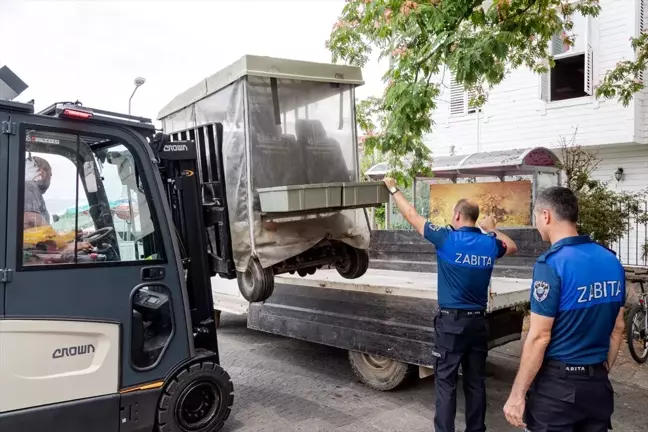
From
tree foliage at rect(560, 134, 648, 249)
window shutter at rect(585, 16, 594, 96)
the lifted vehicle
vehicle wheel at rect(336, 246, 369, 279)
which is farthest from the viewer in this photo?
window shutter at rect(585, 16, 594, 96)

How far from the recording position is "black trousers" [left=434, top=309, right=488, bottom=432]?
3.62m

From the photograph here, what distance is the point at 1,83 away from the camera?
3.30 m

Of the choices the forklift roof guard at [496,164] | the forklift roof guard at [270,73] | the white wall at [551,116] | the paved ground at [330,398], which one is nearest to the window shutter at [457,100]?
the white wall at [551,116]

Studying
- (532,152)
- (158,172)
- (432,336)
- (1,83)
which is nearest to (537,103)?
(532,152)

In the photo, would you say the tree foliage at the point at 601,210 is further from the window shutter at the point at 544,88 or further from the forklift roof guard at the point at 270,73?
Result: the window shutter at the point at 544,88

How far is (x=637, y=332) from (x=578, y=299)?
457 centimetres

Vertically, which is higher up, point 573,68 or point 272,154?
point 573,68

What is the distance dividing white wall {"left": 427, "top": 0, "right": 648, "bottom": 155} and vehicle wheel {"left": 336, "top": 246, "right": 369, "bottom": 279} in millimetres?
6975

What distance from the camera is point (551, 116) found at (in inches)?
452

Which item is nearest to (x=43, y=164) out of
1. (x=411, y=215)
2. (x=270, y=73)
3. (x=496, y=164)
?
(x=270, y=73)

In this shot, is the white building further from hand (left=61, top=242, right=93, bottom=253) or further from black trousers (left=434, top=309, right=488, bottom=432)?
hand (left=61, top=242, right=93, bottom=253)

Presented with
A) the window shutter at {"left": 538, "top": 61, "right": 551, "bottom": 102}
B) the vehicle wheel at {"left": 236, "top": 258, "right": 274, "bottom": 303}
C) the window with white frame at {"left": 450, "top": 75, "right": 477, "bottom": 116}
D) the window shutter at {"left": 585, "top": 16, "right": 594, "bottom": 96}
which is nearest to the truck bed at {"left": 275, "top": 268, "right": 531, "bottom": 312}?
the vehicle wheel at {"left": 236, "top": 258, "right": 274, "bottom": 303}

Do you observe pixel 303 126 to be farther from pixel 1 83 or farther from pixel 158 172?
pixel 1 83

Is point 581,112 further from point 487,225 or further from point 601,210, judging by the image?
point 487,225
